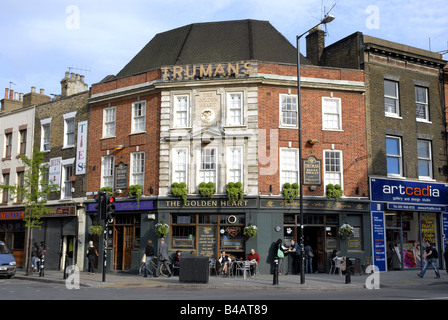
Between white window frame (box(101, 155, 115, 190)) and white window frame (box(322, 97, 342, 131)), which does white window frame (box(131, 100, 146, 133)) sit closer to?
white window frame (box(101, 155, 115, 190))

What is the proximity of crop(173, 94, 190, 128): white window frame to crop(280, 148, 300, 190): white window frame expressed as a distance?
5.31 m

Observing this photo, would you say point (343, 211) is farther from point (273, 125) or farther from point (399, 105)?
point (399, 105)

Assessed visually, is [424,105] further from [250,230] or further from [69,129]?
[69,129]

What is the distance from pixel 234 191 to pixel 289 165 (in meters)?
3.30

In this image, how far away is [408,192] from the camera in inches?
1050

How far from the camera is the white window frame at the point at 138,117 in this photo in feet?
87.6

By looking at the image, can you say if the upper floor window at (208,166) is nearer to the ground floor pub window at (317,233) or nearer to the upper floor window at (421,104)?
the ground floor pub window at (317,233)

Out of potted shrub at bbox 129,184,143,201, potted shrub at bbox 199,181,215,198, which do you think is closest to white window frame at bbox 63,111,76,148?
potted shrub at bbox 129,184,143,201

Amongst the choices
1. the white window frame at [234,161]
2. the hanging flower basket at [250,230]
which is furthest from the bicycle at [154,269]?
the white window frame at [234,161]

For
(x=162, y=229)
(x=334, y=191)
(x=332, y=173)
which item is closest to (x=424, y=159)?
(x=332, y=173)

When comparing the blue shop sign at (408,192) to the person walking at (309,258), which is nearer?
the person walking at (309,258)

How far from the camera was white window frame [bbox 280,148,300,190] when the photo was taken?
80.6 feet

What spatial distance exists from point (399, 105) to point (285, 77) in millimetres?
7345

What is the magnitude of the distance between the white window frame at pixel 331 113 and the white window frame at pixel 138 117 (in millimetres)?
9787
